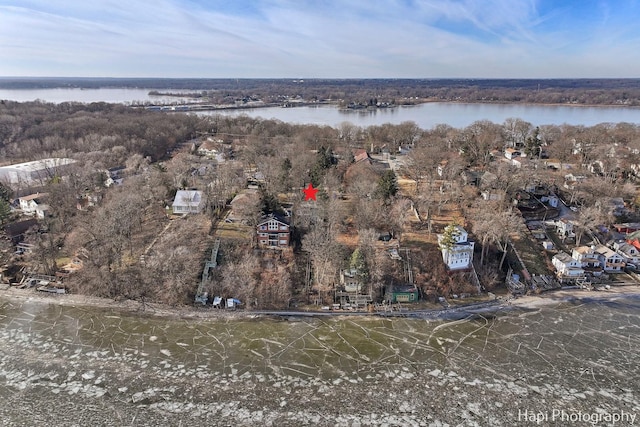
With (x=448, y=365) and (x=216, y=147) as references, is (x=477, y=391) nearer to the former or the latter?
(x=448, y=365)

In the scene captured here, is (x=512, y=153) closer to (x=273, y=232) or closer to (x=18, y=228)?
(x=273, y=232)

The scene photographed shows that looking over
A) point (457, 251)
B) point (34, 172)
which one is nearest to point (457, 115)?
point (457, 251)

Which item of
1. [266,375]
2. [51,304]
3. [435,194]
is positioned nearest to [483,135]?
[435,194]

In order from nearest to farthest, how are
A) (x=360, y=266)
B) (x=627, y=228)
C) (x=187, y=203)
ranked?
(x=360, y=266) < (x=187, y=203) < (x=627, y=228)

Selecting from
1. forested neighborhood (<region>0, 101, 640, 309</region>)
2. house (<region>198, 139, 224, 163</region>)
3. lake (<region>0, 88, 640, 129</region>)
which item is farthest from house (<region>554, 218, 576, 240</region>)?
lake (<region>0, 88, 640, 129</region>)

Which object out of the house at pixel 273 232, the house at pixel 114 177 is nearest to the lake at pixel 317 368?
the house at pixel 273 232

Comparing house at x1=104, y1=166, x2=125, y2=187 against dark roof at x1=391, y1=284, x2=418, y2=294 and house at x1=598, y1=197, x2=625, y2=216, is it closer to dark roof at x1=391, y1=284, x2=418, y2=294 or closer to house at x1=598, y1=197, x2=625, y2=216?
dark roof at x1=391, y1=284, x2=418, y2=294
